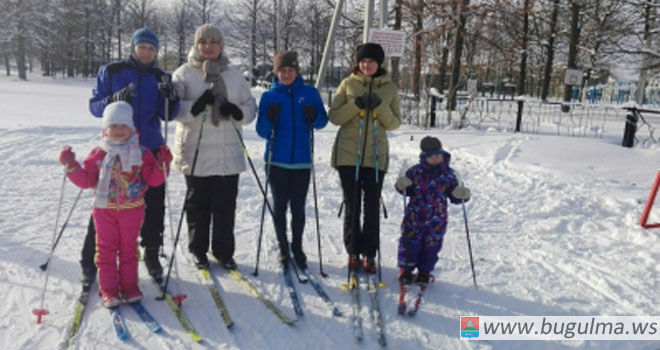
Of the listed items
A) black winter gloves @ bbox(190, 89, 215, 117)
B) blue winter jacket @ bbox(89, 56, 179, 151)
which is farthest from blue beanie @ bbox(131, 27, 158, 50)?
black winter gloves @ bbox(190, 89, 215, 117)

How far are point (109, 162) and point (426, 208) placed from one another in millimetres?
2261

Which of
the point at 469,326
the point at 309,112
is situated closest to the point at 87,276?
the point at 309,112

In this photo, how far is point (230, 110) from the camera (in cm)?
337

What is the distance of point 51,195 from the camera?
221 inches

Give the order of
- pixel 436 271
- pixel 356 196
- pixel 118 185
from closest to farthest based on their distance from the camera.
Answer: pixel 118 185, pixel 356 196, pixel 436 271

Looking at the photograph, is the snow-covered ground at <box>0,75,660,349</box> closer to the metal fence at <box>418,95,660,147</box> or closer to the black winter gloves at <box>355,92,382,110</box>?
the black winter gloves at <box>355,92,382,110</box>

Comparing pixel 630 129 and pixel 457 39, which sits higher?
pixel 457 39

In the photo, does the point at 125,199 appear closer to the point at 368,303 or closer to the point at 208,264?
the point at 208,264

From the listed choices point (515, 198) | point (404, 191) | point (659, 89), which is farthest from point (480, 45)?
point (404, 191)

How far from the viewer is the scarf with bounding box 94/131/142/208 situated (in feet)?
9.33

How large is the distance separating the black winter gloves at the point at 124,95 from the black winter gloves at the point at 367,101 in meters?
1.59

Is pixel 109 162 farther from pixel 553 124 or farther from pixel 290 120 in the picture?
pixel 553 124

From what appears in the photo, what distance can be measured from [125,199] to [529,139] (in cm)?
855

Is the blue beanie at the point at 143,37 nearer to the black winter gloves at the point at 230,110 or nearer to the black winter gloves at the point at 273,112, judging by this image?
the black winter gloves at the point at 230,110
